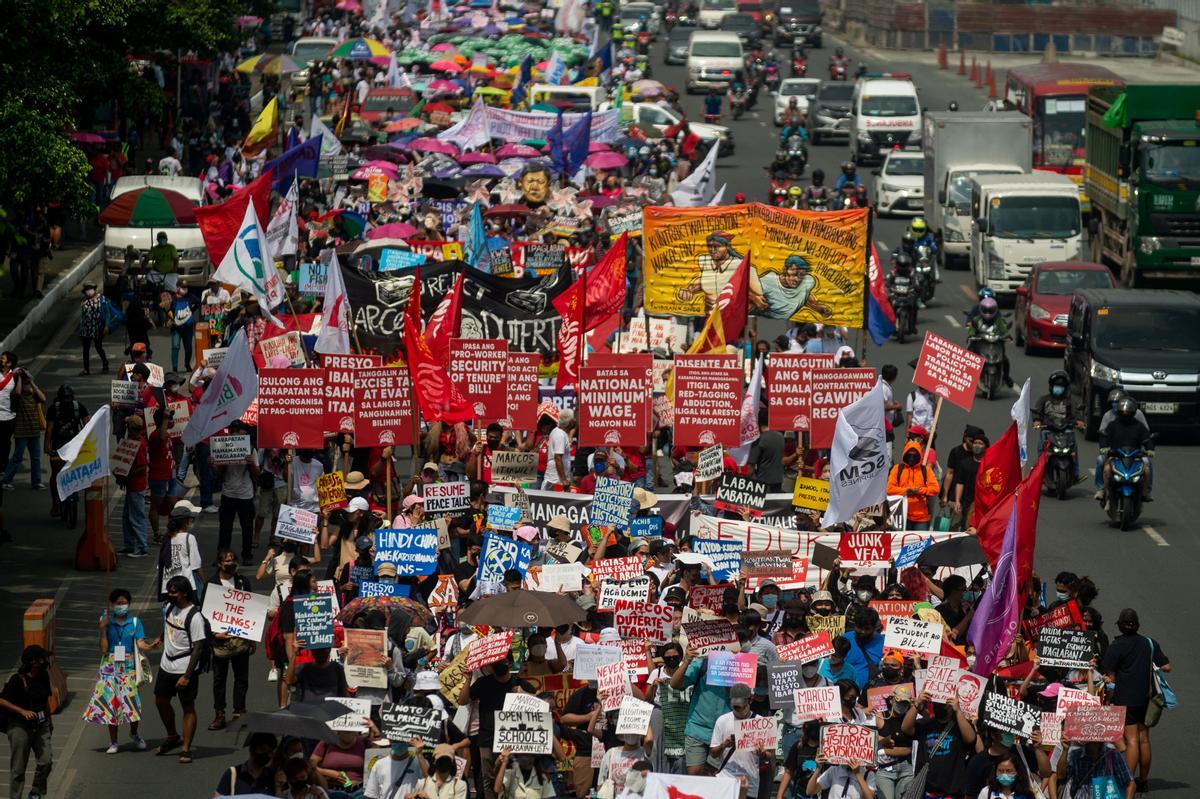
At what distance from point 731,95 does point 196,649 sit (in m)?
51.8

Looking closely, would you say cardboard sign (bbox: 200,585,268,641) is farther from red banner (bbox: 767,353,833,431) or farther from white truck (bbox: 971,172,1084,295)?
white truck (bbox: 971,172,1084,295)

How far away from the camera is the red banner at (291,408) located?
67.2 ft

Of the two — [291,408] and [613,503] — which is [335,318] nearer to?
[291,408]

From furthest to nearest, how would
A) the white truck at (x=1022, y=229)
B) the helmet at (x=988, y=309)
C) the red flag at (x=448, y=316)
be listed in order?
the white truck at (x=1022, y=229) → the helmet at (x=988, y=309) → the red flag at (x=448, y=316)

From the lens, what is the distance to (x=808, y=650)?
15195 millimetres

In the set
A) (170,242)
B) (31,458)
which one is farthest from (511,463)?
(170,242)

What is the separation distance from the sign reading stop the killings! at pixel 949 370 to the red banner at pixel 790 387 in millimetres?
941

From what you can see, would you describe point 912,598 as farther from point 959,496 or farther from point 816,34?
point 816,34

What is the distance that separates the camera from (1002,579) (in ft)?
50.6

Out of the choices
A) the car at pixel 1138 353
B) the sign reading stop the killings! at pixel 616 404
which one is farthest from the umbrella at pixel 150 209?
the sign reading stop the killings! at pixel 616 404

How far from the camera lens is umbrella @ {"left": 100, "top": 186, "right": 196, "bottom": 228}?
35219 mm

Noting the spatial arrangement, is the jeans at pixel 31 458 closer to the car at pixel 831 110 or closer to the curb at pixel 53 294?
the curb at pixel 53 294

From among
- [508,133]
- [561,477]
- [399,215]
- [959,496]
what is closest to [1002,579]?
[959,496]

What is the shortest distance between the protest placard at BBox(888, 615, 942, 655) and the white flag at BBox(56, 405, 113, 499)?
6.84 m
